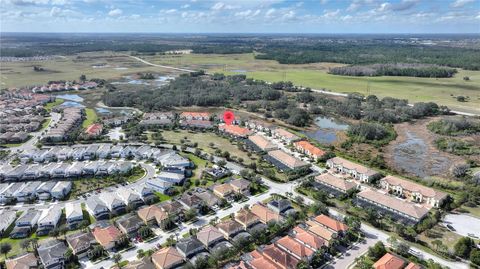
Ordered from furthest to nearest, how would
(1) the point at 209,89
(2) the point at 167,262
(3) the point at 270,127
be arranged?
(1) the point at 209,89 < (3) the point at 270,127 < (2) the point at 167,262

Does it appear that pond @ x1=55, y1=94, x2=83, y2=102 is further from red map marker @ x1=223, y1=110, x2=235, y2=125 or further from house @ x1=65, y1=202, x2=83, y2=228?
house @ x1=65, y1=202, x2=83, y2=228

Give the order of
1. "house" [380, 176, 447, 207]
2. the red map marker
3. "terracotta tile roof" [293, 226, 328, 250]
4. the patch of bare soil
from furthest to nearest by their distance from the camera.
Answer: the red map marker → the patch of bare soil → "house" [380, 176, 447, 207] → "terracotta tile roof" [293, 226, 328, 250]

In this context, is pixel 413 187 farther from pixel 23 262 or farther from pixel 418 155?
pixel 23 262

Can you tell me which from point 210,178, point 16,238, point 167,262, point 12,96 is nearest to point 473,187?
point 210,178

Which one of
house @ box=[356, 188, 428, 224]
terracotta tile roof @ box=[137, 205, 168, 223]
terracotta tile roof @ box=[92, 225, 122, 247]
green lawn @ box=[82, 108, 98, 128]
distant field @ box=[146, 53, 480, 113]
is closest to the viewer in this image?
terracotta tile roof @ box=[92, 225, 122, 247]

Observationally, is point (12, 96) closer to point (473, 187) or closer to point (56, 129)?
point (56, 129)

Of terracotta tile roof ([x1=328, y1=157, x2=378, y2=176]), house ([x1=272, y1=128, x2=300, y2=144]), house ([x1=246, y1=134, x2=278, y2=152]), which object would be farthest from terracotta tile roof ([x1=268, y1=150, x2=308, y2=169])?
house ([x1=272, y1=128, x2=300, y2=144])
